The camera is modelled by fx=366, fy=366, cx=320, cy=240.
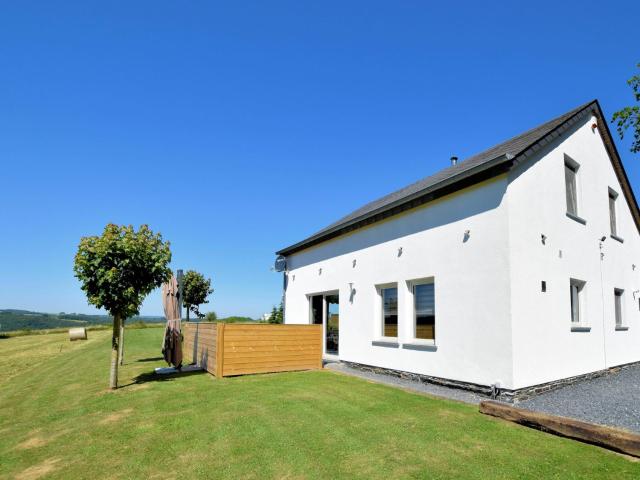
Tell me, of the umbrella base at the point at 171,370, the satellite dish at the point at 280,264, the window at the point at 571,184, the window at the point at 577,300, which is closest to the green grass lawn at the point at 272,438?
the umbrella base at the point at 171,370

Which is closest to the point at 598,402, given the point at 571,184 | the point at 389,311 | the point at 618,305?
the point at 389,311

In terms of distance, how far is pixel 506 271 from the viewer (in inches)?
279

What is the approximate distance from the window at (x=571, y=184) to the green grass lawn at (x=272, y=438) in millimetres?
6552

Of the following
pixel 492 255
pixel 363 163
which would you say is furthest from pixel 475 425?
pixel 363 163

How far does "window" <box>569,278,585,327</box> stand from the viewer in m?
9.26

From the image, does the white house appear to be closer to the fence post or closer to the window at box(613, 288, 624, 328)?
the window at box(613, 288, 624, 328)

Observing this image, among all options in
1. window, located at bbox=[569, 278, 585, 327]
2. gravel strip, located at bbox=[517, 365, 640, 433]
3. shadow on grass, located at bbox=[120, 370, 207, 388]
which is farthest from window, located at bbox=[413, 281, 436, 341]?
shadow on grass, located at bbox=[120, 370, 207, 388]

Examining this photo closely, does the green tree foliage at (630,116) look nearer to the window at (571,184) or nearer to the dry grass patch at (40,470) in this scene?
the window at (571,184)

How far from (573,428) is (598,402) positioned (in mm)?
2896

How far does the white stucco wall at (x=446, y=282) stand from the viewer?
726cm

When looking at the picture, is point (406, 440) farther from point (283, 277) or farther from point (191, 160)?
point (191, 160)

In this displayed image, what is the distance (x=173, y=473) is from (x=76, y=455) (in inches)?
60.3

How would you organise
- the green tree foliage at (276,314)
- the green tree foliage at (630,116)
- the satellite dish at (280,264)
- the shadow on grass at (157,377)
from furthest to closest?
the green tree foliage at (276,314) < the satellite dish at (280,264) < the green tree foliage at (630,116) < the shadow on grass at (157,377)

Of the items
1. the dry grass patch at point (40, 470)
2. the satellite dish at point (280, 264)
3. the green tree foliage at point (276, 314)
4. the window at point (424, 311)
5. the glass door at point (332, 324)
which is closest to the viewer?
the dry grass patch at point (40, 470)
